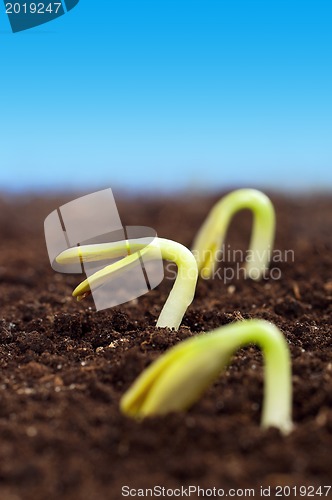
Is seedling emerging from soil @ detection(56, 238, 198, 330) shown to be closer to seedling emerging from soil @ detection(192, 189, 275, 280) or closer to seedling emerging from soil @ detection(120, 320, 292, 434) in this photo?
seedling emerging from soil @ detection(120, 320, 292, 434)

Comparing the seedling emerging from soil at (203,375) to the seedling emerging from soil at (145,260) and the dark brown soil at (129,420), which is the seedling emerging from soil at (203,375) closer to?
the dark brown soil at (129,420)

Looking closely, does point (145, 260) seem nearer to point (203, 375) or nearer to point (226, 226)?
point (203, 375)

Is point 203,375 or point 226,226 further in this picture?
point 226,226

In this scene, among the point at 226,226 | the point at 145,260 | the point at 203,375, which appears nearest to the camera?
the point at 203,375

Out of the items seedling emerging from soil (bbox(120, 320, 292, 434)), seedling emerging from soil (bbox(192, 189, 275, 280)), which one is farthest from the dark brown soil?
seedling emerging from soil (bbox(192, 189, 275, 280))

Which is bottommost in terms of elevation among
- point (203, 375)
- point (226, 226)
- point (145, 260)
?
point (226, 226)

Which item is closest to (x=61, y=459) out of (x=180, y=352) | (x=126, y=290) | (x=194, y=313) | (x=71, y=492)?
(x=71, y=492)

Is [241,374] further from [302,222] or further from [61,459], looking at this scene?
[302,222]

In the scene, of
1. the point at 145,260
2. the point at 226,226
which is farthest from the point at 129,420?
the point at 226,226
